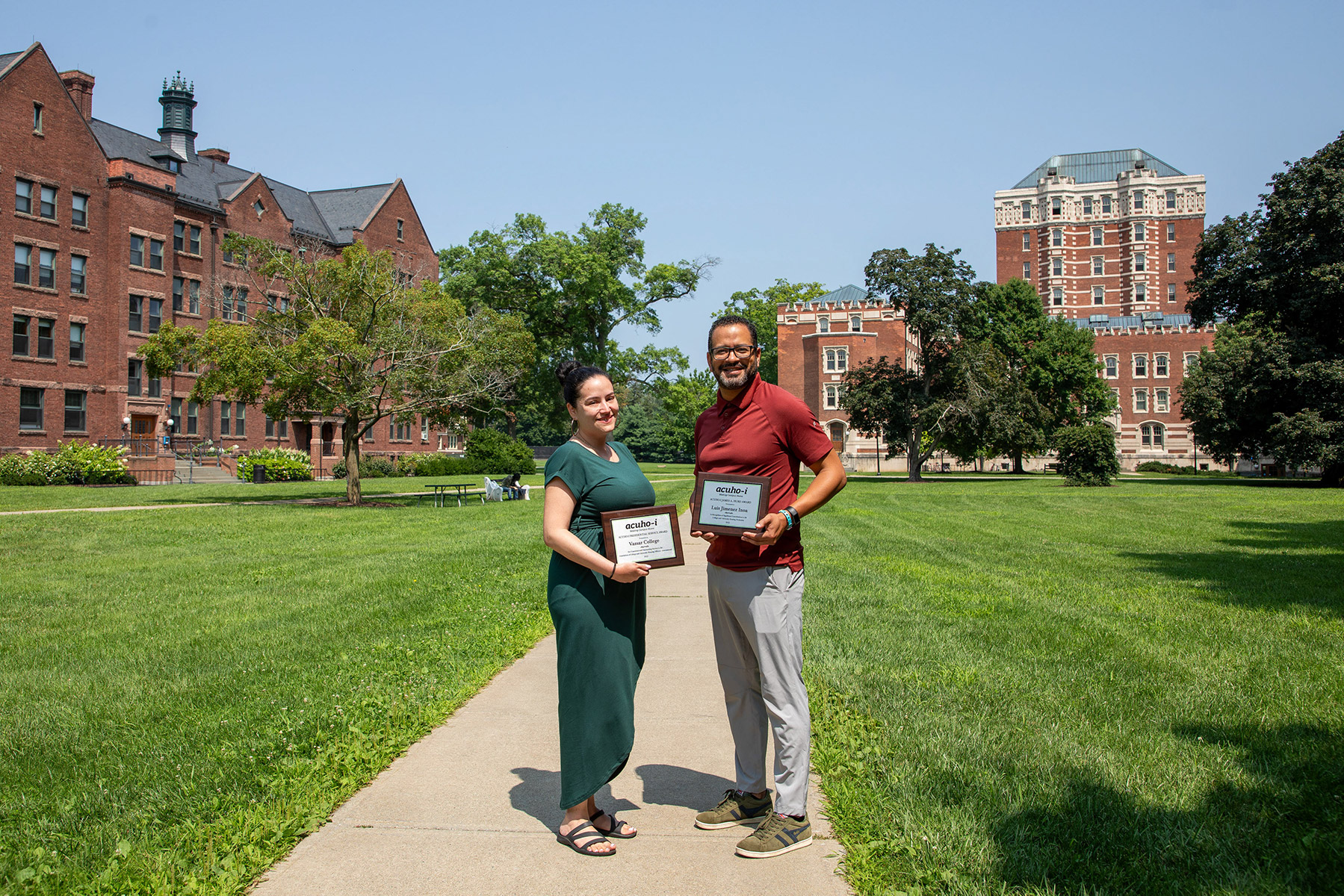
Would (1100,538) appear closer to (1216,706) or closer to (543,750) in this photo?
(1216,706)

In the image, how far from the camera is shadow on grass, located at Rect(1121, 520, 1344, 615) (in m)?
10.1

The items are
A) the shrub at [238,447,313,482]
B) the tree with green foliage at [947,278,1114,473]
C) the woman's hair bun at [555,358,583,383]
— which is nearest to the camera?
the woman's hair bun at [555,358,583,383]

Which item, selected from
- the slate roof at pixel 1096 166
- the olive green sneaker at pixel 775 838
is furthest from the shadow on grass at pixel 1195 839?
the slate roof at pixel 1096 166

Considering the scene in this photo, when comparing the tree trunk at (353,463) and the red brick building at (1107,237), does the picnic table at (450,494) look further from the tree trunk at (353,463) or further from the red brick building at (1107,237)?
the red brick building at (1107,237)

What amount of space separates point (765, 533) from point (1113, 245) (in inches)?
3887

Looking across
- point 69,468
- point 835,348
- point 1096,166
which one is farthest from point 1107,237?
point 69,468

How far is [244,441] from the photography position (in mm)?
49531

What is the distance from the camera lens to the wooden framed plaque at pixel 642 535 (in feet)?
12.8

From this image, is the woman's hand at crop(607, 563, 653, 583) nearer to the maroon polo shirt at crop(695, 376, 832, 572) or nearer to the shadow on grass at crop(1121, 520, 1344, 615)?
the maroon polo shirt at crop(695, 376, 832, 572)

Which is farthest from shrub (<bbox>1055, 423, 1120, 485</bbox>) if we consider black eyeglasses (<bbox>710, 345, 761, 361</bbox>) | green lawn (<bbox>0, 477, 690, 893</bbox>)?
black eyeglasses (<bbox>710, 345, 761, 361</bbox>)

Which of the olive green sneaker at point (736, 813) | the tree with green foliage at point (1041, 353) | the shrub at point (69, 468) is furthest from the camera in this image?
the tree with green foliage at point (1041, 353)

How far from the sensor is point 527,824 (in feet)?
13.9

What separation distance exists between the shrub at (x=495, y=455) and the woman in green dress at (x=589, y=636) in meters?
41.8

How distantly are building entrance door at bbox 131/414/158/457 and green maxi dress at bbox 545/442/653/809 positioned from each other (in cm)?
4455
